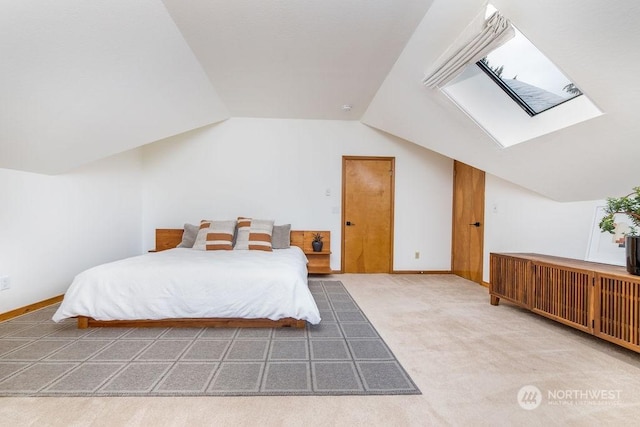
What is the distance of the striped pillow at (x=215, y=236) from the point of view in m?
3.98

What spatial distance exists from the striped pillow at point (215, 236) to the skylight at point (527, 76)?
335 cm

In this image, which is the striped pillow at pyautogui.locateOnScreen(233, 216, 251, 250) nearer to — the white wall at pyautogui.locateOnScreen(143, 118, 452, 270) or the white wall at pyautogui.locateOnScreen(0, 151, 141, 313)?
the white wall at pyautogui.locateOnScreen(143, 118, 452, 270)

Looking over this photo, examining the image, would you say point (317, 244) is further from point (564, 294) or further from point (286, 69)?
point (564, 294)

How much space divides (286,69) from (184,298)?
2374mm

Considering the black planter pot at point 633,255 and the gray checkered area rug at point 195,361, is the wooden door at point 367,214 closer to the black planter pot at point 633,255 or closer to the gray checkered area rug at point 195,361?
the gray checkered area rug at point 195,361

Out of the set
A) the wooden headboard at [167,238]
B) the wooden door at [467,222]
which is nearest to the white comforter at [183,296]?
the wooden headboard at [167,238]

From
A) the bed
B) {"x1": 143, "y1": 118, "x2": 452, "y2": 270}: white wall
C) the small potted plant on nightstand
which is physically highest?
{"x1": 143, "y1": 118, "x2": 452, "y2": 270}: white wall

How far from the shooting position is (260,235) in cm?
415

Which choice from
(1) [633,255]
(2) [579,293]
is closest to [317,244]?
Answer: (2) [579,293]

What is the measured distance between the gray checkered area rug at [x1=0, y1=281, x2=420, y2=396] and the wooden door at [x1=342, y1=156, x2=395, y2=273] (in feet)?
7.24

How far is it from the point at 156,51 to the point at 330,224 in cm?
319

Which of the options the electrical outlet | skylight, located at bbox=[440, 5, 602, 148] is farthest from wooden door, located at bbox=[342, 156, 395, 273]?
the electrical outlet

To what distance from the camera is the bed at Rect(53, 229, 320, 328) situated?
2.56 m

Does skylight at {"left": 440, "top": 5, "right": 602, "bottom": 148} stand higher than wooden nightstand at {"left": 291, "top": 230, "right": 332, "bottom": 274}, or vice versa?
skylight at {"left": 440, "top": 5, "right": 602, "bottom": 148}
